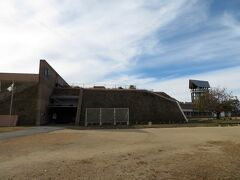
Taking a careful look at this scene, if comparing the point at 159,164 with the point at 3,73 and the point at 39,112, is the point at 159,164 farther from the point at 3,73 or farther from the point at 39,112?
the point at 3,73

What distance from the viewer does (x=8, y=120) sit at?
56125 millimetres

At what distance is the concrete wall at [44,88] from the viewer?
59.7m

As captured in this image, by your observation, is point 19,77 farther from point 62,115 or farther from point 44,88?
point 62,115

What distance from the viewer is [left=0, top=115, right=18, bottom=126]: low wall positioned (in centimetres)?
5566

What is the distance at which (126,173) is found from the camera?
12945 millimetres

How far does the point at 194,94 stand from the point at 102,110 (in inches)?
3247

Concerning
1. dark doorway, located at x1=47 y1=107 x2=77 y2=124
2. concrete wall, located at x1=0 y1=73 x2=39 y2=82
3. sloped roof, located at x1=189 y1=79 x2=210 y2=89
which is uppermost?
sloped roof, located at x1=189 y1=79 x2=210 y2=89

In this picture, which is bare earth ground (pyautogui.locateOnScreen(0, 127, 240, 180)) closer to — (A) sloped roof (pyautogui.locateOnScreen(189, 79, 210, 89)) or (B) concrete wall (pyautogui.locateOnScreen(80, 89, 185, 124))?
(B) concrete wall (pyautogui.locateOnScreen(80, 89, 185, 124))

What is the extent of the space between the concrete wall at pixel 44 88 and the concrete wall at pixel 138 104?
23.8 ft

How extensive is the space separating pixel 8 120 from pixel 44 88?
9964 mm

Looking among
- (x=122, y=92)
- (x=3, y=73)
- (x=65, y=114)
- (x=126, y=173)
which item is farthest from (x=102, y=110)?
(x=126, y=173)

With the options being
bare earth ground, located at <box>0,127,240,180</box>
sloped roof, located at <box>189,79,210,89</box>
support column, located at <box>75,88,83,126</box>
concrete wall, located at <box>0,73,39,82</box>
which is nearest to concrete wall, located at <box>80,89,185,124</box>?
support column, located at <box>75,88,83,126</box>

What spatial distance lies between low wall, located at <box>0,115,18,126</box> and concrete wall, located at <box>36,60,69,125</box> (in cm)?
378

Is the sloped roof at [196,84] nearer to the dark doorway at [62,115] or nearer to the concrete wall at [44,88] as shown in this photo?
the dark doorway at [62,115]
